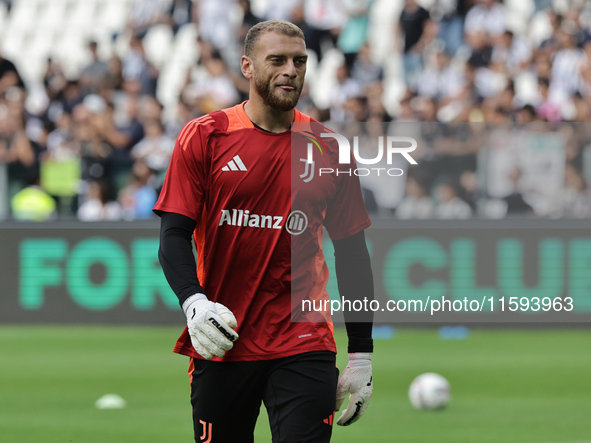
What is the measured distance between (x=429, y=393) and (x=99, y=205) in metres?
6.66

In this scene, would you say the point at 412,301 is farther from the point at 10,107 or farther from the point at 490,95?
the point at 10,107

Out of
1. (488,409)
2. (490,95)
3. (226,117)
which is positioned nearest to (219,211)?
(226,117)

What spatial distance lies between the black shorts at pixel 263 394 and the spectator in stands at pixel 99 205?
31.0ft

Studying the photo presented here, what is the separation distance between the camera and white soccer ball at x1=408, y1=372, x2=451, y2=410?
8594 millimetres

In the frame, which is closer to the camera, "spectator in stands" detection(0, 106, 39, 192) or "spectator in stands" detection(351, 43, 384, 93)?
"spectator in stands" detection(0, 106, 39, 192)

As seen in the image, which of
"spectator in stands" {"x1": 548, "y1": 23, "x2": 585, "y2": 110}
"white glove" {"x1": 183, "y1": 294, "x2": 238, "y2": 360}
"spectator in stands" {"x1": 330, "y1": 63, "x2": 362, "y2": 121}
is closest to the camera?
"white glove" {"x1": 183, "y1": 294, "x2": 238, "y2": 360}

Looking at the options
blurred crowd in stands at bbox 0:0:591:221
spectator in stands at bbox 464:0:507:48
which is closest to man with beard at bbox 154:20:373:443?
blurred crowd in stands at bbox 0:0:591:221

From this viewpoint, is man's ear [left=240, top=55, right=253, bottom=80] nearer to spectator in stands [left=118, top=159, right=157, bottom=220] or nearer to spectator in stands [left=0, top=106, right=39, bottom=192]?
spectator in stands [left=118, top=159, right=157, bottom=220]

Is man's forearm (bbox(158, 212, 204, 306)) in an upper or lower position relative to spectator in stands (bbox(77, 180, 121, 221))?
upper

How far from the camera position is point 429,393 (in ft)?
28.2

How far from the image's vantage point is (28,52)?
19.0 metres

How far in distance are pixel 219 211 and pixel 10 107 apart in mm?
11954

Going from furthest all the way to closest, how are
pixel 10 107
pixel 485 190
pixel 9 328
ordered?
pixel 10 107
pixel 9 328
pixel 485 190

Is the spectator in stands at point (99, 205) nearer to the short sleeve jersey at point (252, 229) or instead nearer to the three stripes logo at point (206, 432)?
the short sleeve jersey at point (252, 229)
